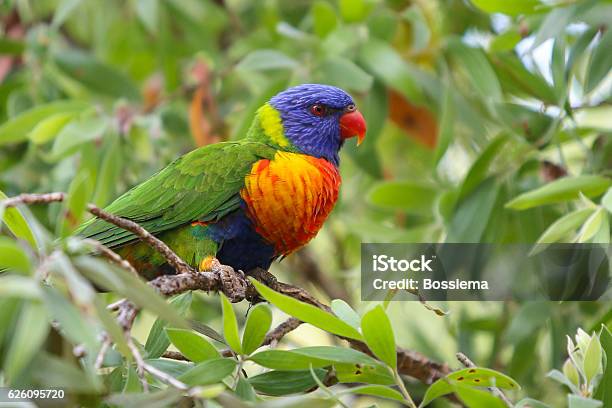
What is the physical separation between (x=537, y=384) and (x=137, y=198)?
1.74 m

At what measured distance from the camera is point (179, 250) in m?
2.26

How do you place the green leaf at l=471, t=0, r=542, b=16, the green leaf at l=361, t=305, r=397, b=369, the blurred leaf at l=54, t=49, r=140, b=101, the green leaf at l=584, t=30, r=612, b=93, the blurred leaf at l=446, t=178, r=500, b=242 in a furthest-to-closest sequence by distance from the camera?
1. the blurred leaf at l=54, t=49, r=140, b=101
2. the blurred leaf at l=446, t=178, r=500, b=242
3. the green leaf at l=584, t=30, r=612, b=93
4. the green leaf at l=471, t=0, r=542, b=16
5. the green leaf at l=361, t=305, r=397, b=369

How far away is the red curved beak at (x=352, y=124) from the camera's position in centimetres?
264

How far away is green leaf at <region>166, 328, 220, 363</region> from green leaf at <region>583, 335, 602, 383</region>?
0.71m

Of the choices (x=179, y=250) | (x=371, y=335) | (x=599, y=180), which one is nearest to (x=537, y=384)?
(x=599, y=180)

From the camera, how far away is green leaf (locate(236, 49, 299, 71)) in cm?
261

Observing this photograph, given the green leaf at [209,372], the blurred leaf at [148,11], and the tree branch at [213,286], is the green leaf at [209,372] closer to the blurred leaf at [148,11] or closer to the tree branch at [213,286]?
the tree branch at [213,286]

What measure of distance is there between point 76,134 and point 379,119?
110 cm

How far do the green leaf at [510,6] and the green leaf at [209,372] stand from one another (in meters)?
1.26

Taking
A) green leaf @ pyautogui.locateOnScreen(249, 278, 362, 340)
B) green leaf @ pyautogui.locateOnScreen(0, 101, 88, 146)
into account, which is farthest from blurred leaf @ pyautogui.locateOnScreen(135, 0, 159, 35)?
green leaf @ pyautogui.locateOnScreen(249, 278, 362, 340)

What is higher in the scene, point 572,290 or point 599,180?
point 599,180

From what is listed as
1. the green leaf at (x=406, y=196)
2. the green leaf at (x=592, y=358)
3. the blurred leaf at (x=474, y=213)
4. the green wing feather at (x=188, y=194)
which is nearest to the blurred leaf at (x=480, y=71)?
the blurred leaf at (x=474, y=213)

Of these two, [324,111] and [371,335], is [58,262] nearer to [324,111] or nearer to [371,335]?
[371,335]

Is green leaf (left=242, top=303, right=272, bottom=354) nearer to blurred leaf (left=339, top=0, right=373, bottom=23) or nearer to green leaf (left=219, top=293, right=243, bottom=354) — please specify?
green leaf (left=219, top=293, right=243, bottom=354)
